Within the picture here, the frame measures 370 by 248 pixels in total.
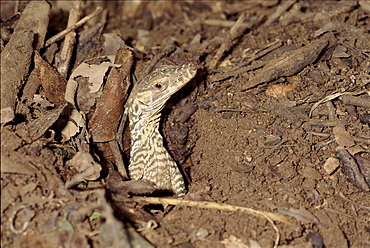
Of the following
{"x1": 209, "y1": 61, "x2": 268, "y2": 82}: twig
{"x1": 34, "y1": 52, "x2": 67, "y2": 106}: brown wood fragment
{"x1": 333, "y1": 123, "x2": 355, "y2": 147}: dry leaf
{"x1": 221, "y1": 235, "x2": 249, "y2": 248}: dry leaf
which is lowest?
{"x1": 333, "y1": 123, "x2": 355, "y2": 147}: dry leaf

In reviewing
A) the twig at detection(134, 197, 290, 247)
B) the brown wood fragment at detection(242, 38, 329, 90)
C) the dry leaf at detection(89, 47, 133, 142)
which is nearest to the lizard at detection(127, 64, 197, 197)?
the dry leaf at detection(89, 47, 133, 142)

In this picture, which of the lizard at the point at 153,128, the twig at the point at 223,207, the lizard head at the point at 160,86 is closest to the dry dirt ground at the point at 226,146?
the twig at the point at 223,207

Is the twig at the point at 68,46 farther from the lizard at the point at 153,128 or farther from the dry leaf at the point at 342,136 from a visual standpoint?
the dry leaf at the point at 342,136

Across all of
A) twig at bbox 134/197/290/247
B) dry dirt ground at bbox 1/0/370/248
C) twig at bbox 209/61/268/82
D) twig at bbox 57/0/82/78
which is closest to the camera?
dry dirt ground at bbox 1/0/370/248

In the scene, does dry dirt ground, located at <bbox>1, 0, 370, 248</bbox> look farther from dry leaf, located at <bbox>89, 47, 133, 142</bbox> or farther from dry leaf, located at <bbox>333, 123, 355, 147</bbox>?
dry leaf, located at <bbox>89, 47, 133, 142</bbox>

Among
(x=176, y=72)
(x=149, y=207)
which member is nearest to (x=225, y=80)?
(x=176, y=72)

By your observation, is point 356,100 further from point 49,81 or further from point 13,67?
point 13,67
